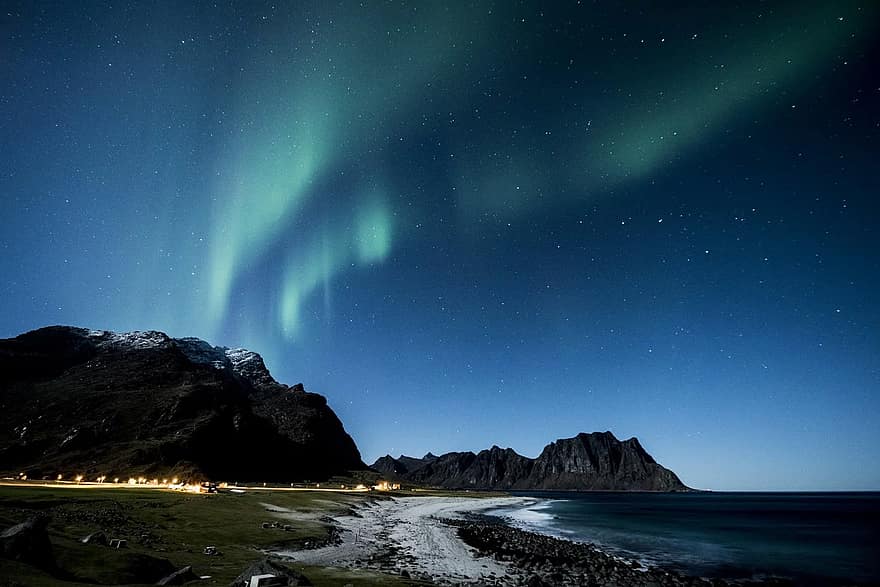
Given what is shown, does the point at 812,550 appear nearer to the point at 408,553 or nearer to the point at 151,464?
the point at 408,553

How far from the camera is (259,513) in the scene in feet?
174

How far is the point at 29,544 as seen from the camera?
56.7ft

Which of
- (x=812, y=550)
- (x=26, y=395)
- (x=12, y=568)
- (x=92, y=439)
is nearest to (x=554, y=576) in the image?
(x=12, y=568)

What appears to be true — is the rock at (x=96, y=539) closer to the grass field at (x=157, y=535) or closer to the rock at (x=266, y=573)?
the grass field at (x=157, y=535)

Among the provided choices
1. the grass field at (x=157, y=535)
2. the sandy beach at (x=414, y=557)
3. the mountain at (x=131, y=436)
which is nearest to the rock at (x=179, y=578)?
the grass field at (x=157, y=535)

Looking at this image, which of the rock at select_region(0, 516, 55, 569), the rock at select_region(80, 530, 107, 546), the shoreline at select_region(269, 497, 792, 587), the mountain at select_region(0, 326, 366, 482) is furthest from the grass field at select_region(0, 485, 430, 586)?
the mountain at select_region(0, 326, 366, 482)

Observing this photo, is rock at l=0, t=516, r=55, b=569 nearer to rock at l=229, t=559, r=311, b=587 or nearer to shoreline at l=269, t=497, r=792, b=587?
rock at l=229, t=559, r=311, b=587

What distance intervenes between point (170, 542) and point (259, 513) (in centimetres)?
2367

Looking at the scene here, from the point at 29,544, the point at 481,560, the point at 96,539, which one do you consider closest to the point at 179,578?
the point at 29,544

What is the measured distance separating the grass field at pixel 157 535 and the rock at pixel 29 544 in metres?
0.87

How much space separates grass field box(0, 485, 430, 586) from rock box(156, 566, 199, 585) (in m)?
0.92

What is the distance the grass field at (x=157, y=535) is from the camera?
18.8 m

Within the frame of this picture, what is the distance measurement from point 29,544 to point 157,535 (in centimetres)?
1840

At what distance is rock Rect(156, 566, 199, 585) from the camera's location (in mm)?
19244
